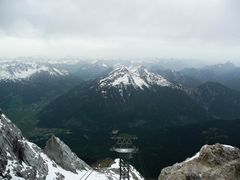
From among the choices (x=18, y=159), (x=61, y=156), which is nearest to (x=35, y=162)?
(x=18, y=159)

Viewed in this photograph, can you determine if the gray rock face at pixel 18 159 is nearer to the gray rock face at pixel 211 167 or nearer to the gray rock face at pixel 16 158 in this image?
the gray rock face at pixel 16 158

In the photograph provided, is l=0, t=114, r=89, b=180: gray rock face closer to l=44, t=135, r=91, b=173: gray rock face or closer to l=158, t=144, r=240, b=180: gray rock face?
l=44, t=135, r=91, b=173: gray rock face

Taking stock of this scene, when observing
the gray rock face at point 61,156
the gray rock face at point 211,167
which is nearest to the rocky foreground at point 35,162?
the gray rock face at point 61,156

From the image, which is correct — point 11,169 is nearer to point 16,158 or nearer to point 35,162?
point 16,158

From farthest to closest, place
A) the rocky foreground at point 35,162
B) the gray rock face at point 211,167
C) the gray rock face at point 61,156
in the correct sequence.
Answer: the gray rock face at point 61,156 → the rocky foreground at point 35,162 → the gray rock face at point 211,167

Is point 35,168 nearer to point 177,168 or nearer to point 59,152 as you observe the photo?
point 59,152

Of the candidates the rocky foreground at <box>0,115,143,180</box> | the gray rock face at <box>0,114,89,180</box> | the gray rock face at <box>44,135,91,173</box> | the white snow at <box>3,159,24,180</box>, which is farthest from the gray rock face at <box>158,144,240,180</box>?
the gray rock face at <box>44,135,91,173</box>
